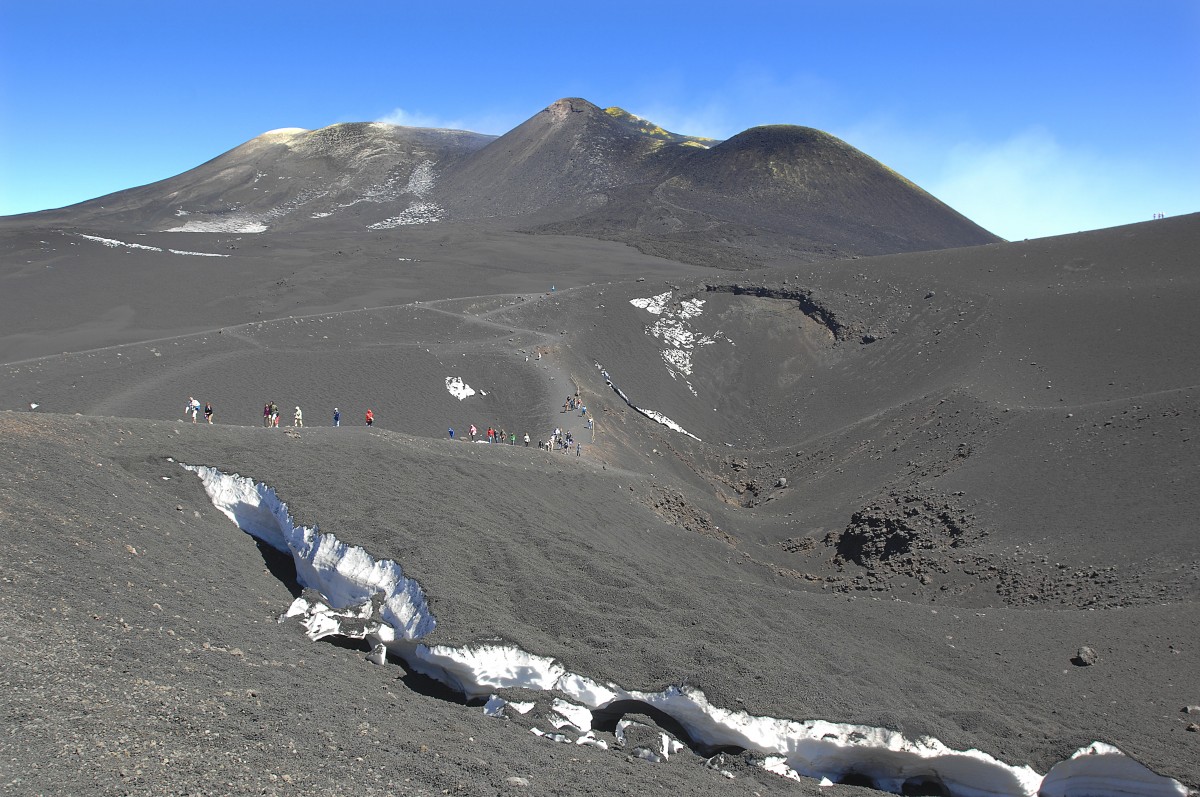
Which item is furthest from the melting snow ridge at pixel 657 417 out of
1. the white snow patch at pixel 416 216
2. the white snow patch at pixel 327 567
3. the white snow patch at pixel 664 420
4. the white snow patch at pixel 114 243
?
the white snow patch at pixel 416 216

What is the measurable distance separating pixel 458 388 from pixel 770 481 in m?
11.9

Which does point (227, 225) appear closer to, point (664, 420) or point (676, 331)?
point (676, 331)

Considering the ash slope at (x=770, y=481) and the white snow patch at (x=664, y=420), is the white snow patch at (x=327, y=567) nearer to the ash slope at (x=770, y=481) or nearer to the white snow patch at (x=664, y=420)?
the ash slope at (x=770, y=481)

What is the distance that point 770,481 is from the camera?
34.0m

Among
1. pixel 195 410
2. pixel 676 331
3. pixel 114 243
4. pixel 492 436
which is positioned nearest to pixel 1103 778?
pixel 492 436

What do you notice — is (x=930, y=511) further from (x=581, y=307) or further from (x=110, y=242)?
(x=110, y=242)

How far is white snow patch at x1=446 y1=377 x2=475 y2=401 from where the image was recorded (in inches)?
1337

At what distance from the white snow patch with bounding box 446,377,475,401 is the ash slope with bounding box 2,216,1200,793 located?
45 cm

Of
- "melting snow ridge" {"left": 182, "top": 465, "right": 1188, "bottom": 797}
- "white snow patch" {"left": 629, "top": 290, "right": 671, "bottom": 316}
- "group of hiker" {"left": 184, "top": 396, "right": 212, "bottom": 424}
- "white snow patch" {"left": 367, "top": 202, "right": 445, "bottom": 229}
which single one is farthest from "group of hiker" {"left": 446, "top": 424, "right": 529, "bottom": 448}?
"white snow patch" {"left": 367, "top": 202, "right": 445, "bottom": 229}

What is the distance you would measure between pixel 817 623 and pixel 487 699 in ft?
20.7

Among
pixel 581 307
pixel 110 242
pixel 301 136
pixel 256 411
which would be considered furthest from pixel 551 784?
pixel 301 136

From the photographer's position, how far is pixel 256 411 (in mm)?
30422

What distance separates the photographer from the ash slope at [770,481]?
12.4m

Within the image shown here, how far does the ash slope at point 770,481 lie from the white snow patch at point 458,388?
452mm
